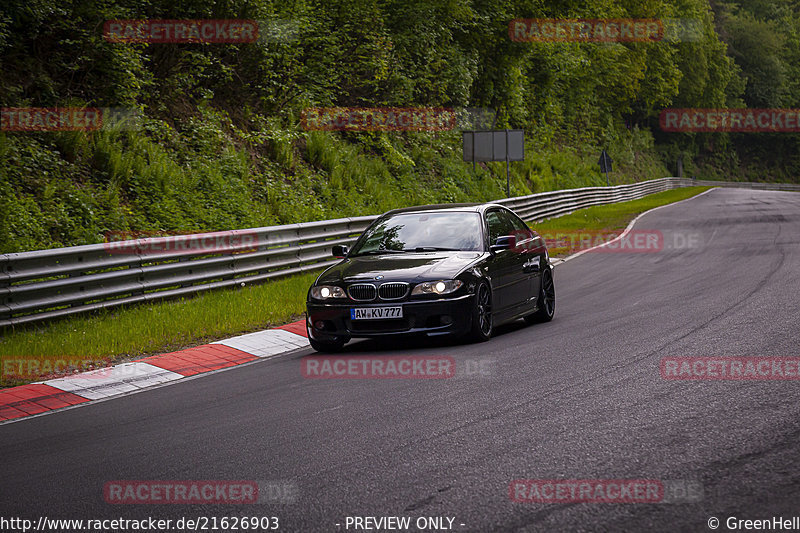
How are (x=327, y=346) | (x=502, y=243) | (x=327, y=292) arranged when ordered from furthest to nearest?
1. (x=502, y=243)
2. (x=327, y=346)
3. (x=327, y=292)

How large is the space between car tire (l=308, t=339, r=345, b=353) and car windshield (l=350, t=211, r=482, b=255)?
1263mm

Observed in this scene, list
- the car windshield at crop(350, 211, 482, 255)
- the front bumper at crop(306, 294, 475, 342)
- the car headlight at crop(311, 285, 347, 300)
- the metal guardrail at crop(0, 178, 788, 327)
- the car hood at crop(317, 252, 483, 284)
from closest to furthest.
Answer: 1. the front bumper at crop(306, 294, 475, 342)
2. the car hood at crop(317, 252, 483, 284)
3. the car headlight at crop(311, 285, 347, 300)
4. the metal guardrail at crop(0, 178, 788, 327)
5. the car windshield at crop(350, 211, 482, 255)

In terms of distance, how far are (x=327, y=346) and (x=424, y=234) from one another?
1.78 m

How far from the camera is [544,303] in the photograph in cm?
1102

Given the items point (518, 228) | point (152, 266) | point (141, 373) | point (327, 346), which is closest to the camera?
point (141, 373)

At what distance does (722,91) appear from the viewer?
81.4 metres

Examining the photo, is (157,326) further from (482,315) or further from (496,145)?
(496,145)

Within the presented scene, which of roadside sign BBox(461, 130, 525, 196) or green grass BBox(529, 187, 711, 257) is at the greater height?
roadside sign BBox(461, 130, 525, 196)

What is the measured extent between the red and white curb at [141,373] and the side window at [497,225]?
250 cm

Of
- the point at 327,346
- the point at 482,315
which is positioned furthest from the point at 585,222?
the point at 327,346

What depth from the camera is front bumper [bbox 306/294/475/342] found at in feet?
29.6

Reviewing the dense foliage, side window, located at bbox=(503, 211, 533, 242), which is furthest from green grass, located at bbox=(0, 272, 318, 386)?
the dense foliage

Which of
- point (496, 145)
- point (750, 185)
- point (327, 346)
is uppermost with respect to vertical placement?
point (496, 145)

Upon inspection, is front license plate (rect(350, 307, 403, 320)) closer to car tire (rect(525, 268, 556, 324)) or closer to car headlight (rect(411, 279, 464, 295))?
car headlight (rect(411, 279, 464, 295))
